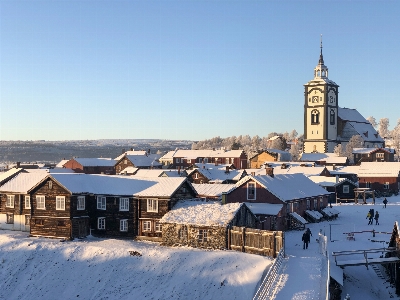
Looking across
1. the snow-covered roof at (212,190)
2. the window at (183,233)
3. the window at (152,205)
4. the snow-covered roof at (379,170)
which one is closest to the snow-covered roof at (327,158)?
the snow-covered roof at (379,170)

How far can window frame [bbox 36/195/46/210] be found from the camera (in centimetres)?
4625

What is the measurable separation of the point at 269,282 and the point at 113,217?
68.1 ft

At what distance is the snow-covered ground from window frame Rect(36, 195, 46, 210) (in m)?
3.66

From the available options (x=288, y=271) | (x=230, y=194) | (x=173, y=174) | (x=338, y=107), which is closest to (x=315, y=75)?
(x=338, y=107)

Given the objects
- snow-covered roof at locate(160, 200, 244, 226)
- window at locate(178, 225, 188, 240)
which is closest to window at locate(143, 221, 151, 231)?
snow-covered roof at locate(160, 200, 244, 226)

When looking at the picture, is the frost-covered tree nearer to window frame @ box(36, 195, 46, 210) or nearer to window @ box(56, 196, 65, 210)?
window @ box(56, 196, 65, 210)

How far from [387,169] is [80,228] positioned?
56.6 meters

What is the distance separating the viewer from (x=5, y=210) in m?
50.8

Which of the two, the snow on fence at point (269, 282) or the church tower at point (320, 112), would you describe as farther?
the church tower at point (320, 112)

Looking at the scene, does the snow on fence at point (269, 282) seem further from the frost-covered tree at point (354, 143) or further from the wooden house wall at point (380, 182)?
the frost-covered tree at point (354, 143)

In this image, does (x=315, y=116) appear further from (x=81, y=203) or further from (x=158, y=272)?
(x=158, y=272)

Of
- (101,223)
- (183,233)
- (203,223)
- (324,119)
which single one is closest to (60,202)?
(101,223)

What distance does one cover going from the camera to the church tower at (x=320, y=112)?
125875 millimetres

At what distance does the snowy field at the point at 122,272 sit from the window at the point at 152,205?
3404mm
